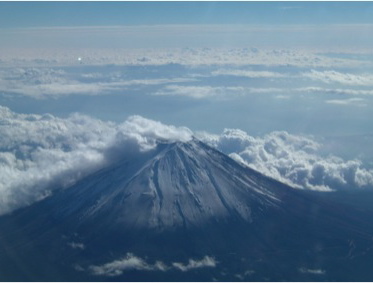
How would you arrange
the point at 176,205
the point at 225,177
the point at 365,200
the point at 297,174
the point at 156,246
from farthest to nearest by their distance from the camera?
the point at 297,174 → the point at 365,200 → the point at 225,177 → the point at 176,205 → the point at 156,246

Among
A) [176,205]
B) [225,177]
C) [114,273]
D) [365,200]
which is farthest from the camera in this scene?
[365,200]

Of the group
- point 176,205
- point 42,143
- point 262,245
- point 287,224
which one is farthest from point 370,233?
point 42,143

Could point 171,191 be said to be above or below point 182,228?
above

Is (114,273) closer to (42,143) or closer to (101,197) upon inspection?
(101,197)

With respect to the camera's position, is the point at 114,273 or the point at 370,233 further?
the point at 370,233

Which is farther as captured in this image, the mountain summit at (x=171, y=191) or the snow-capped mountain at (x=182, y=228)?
the mountain summit at (x=171, y=191)

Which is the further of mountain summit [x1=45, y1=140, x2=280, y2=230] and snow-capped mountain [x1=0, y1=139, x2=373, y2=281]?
mountain summit [x1=45, y1=140, x2=280, y2=230]

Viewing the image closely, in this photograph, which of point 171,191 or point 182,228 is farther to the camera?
point 171,191

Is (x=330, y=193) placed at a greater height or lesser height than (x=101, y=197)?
lesser
